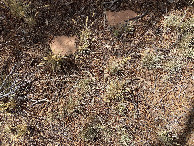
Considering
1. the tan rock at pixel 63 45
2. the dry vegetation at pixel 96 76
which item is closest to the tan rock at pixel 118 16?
the dry vegetation at pixel 96 76

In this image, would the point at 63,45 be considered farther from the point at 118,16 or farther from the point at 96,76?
the point at 118,16

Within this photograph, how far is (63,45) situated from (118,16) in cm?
106

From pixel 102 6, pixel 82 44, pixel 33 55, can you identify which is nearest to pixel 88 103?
pixel 82 44

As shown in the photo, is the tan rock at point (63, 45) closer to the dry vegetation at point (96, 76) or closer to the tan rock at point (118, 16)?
the dry vegetation at point (96, 76)

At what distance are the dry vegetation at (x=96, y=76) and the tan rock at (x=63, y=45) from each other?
80mm

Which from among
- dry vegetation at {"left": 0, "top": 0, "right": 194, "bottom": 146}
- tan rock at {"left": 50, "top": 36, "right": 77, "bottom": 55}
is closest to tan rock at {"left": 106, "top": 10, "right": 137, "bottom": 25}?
dry vegetation at {"left": 0, "top": 0, "right": 194, "bottom": 146}

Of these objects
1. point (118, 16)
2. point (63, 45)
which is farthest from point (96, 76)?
point (118, 16)

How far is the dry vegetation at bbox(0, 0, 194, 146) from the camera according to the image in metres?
3.22

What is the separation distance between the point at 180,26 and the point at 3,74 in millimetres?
2917

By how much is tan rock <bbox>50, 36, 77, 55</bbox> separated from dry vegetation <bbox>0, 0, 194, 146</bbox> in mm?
80

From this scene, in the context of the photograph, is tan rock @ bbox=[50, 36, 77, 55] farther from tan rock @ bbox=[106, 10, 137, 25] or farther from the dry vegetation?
tan rock @ bbox=[106, 10, 137, 25]

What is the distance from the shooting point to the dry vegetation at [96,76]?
3.22 metres

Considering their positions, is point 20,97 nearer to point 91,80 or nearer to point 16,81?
point 16,81

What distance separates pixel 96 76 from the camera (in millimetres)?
3449
